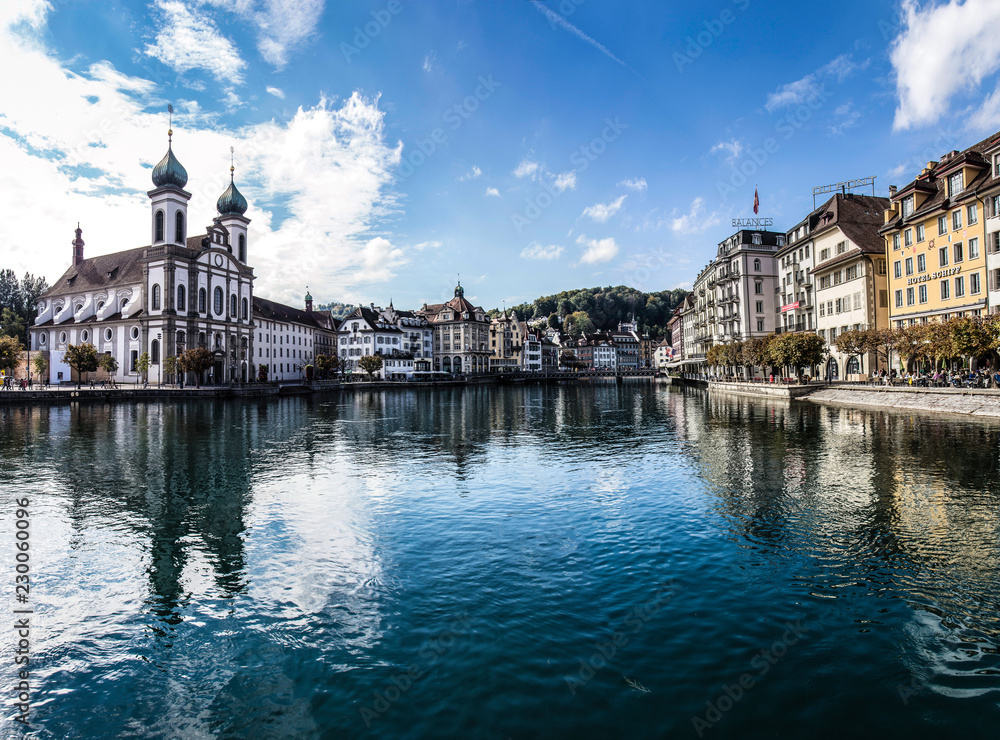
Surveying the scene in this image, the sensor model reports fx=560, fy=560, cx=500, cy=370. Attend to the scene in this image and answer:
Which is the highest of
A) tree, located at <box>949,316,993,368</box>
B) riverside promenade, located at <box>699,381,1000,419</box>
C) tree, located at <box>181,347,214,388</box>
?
tree, located at <box>181,347,214,388</box>

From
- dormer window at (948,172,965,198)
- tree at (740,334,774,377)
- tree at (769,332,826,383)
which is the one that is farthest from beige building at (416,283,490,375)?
dormer window at (948,172,965,198)

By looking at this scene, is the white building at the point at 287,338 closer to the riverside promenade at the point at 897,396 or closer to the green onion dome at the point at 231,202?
the green onion dome at the point at 231,202

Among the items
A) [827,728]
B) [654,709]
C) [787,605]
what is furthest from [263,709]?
[787,605]

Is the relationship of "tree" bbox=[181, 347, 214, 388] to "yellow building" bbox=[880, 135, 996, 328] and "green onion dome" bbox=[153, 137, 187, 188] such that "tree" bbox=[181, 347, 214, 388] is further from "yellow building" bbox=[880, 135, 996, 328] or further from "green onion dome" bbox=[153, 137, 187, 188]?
"yellow building" bbox=[880, 135, 996, 328]

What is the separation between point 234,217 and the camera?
10169 centimetres

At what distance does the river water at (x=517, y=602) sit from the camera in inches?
255

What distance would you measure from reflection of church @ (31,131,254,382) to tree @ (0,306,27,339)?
27.7 meters

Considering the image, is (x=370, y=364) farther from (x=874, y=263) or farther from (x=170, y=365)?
(x=874, y=263)

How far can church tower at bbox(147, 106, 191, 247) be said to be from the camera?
8350 centimetres

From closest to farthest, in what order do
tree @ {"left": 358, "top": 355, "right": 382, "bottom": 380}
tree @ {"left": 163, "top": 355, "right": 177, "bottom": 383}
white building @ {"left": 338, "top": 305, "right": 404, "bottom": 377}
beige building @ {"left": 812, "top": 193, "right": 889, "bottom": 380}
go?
beige building @ {"left": 812, "top": 193, "right": 889, "bottom": 380}
tree @ {"left": 163, "top": 355, "right": 177, "bottom": 383}
tree @ {"left": 358, "top": 355, "right": 382, "bottom": 380}
white building @ {"left": 338, "top": 305, "right": 404, "bottom": 377}

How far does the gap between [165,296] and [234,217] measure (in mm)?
26285

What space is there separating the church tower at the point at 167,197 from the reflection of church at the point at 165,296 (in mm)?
149

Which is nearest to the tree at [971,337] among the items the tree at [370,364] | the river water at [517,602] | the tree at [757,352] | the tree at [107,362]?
the river water at [517,602]

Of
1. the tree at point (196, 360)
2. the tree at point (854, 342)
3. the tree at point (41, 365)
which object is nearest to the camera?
the tree at point (854, 342)
